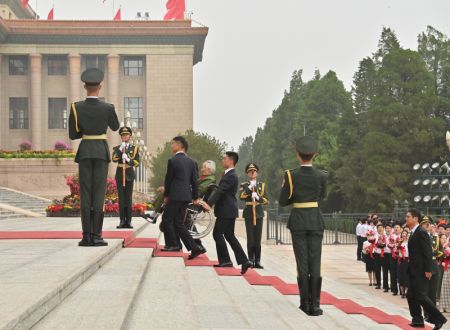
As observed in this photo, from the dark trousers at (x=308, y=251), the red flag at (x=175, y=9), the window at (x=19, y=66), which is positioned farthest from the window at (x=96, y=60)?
the dark trousers at (x=308, y=251)

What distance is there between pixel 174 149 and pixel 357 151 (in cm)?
4304

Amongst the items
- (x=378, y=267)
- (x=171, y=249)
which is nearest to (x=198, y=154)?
(x=378, y=267)

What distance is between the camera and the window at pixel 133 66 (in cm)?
8062

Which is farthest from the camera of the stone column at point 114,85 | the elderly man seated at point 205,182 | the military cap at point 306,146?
the stone column at point 114,85

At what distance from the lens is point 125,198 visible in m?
14.7

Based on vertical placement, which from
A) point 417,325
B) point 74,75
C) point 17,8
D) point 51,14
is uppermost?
point 17,8

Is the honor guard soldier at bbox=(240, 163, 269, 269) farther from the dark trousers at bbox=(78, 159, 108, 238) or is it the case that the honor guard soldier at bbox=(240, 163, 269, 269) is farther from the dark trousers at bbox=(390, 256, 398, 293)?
the dark trousers at bbox=(390, 256, 398, 293)

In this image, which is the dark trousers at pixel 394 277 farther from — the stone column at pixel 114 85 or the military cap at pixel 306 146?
the stone column at pixel 114 85

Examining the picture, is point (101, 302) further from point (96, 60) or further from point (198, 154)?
point (96, 60)

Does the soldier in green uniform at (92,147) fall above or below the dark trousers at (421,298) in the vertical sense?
above

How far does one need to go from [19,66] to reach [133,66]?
11464 millimetres

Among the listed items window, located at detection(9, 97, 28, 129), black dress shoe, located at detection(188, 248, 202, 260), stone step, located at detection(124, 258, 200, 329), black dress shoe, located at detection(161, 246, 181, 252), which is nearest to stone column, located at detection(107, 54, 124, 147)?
window, located at detection(9, 97, 28, 129)

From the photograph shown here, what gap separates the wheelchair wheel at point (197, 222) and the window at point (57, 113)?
6728cm

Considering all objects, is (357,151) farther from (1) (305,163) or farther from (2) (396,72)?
(1) (305,163)
